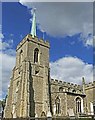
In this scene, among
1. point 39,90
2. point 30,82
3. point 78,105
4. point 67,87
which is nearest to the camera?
point 30,82

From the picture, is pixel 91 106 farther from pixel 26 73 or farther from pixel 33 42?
pixel 33 42

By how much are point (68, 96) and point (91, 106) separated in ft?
19.3

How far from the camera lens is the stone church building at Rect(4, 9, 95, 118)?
2982cm

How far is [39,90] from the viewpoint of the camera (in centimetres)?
3216

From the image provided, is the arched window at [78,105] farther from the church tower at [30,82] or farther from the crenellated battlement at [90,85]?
the church tower at [30,82]

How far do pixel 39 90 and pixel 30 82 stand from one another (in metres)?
2.17

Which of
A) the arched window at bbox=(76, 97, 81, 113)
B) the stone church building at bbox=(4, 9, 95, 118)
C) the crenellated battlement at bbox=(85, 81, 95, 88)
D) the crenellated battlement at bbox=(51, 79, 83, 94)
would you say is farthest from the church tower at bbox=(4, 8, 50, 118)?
the crenellated battlement at bbox=(85, 81, 95, 88)

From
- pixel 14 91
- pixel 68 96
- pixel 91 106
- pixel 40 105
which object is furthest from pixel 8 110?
pixel 91 106

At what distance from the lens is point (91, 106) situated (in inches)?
1384

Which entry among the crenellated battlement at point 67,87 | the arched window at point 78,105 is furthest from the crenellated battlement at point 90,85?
the arched window at point 78,105

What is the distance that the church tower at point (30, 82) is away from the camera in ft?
95.8

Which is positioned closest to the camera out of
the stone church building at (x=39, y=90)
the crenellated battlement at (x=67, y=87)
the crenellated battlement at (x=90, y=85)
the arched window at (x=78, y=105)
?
the stone church building at (x=39, y=90)

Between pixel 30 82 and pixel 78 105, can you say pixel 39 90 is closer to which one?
pixel 30 82

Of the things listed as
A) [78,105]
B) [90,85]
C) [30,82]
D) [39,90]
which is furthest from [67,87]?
[30,82]
